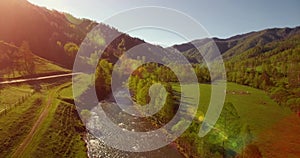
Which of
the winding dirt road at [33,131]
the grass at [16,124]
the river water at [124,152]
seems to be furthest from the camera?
the river water at [124,152]

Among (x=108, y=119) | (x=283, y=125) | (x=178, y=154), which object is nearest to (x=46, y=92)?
(x=108, y=119)

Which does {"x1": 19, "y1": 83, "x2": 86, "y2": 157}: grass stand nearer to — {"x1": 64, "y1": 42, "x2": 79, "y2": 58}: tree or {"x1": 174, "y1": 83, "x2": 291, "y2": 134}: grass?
{"x1": 174, "y1": 83, "x2": 291, "y2": 134}: grass

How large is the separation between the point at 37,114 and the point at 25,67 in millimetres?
48594

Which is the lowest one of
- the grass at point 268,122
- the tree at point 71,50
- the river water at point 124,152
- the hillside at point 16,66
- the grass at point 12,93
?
the river water at point 124,152

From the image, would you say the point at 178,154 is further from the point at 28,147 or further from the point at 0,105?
the point at 0,105

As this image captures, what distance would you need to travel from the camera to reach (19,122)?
53219mm

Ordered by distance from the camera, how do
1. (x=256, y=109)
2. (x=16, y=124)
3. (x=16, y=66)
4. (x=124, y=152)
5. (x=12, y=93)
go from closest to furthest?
(x=16, y=124) → (x=124, y=152) → (x=12, y=93) → (x=16, y=66) → (x=256, y=109)

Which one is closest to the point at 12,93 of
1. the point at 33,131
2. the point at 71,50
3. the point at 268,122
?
the point at 33,131

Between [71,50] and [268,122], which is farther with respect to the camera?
[71,50]

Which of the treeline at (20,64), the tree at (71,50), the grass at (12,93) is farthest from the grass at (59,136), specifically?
the tree at (71,50)

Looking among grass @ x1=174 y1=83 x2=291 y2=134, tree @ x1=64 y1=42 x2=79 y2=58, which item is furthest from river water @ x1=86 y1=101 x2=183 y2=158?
tree @ x1=64 y1=42 x2=79 y2=58

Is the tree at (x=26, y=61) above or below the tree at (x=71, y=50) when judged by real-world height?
below

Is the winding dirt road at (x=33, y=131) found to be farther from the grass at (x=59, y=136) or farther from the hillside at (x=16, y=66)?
the hillside at (x=16, y=66)

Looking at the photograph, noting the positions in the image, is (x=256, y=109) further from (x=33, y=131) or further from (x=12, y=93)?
(x=12, y=93)
